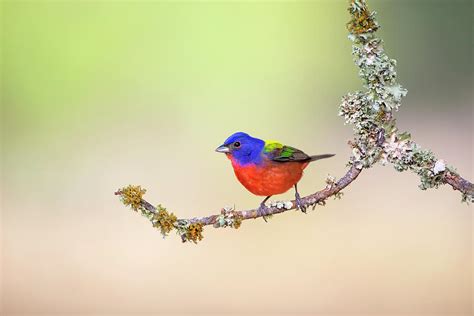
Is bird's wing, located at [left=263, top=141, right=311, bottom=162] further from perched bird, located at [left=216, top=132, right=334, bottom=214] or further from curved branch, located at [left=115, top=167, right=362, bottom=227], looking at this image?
curved branch, located at [left=115, top=167, right=362, bottom=227]

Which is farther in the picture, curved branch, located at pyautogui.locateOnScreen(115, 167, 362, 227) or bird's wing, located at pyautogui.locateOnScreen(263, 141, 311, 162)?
bird's wing, located at pyautogui.locateOnScreen(263, 141, 311, 162)

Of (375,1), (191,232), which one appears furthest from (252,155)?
(375,1)

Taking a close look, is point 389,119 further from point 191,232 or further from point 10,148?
point 10,148

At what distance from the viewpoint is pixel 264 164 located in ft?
7.00

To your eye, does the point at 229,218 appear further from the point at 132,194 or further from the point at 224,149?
the point at 224,149

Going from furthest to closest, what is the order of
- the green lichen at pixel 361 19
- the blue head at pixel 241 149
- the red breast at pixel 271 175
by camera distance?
the blue head at pixel 241 149, the red breast at pixel 271 175, the green lichen at pixel 361 19

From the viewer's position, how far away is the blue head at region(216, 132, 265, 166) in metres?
2.14

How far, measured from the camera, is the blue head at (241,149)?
2139 millimetres

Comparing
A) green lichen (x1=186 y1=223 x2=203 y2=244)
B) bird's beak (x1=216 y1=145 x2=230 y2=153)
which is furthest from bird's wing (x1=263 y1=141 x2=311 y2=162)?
green lichen (x1=186 y1=223 x2=203 y2=244)

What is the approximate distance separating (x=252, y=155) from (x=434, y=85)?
441 cm

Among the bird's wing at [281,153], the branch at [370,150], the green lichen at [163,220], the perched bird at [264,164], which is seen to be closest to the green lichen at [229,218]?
the branch at [370,150]

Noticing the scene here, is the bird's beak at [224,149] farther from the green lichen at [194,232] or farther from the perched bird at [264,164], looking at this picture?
the green lichen at [194,232]

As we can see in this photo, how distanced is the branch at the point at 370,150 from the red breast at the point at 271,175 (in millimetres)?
384


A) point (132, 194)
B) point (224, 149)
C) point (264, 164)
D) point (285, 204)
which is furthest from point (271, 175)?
point (132, 194)
